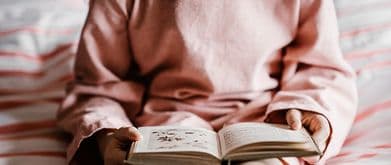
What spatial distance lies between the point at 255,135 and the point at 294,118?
9 cm

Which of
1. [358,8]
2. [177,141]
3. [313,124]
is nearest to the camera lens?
[177,141]

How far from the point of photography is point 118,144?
0.87 meters

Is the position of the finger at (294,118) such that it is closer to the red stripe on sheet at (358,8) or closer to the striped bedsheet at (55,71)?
the striped bedsheet at (55,71)

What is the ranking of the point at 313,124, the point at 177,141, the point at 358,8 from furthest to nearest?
1. the point at 358,8
2. the point at 313,124
3. the point at 177,141

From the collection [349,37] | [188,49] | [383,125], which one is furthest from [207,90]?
[349,37]

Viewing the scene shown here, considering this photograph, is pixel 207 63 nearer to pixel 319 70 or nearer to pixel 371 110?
pixel 319 70

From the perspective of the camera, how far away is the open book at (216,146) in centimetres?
78

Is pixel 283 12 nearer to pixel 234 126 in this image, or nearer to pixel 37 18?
pixel 234 126

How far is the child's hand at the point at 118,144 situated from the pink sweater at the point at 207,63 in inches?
2.5

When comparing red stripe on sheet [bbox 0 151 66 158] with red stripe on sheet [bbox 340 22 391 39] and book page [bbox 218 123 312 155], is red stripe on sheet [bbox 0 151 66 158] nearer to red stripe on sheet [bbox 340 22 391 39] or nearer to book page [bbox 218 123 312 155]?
Answer: book page [bbox 218 123 312 155]

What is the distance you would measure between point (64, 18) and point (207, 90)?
478mm

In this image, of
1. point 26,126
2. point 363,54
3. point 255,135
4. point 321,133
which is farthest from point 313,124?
point 26,126

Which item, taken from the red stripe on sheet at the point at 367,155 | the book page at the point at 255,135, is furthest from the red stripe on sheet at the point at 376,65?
the book page at the point at 255,135

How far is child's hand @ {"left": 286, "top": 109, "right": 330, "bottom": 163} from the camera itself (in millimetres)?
877
